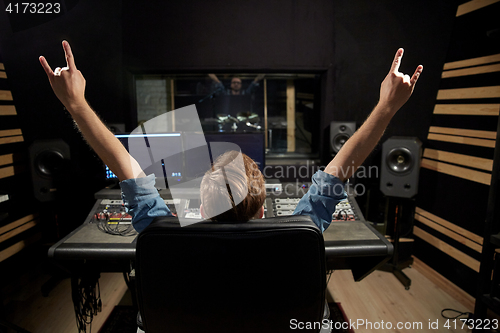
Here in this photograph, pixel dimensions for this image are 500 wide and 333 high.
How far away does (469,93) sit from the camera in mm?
2438

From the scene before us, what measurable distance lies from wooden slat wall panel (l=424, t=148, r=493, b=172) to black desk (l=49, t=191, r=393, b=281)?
1283 mm

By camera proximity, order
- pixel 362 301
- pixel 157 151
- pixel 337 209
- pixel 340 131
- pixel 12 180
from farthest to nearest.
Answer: pixel 340 131
pixel 12 180
pixel 362 301
pixel 157 151
pixel 337 209

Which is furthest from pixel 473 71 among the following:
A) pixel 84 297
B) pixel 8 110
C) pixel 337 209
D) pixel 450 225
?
pixel 8 110

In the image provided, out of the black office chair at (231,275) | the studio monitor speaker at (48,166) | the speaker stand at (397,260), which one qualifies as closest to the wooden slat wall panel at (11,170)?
the studio monitor speaker at (48,166)

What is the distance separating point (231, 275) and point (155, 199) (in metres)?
0.33

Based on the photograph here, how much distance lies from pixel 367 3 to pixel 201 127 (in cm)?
218

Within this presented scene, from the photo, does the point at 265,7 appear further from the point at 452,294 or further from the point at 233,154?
the point at 452,294

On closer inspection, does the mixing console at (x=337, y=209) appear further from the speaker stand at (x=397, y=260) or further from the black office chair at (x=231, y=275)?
the black office chair at (x=231, y=275)

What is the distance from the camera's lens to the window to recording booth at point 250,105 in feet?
11.4

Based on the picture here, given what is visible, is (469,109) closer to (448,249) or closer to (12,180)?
(448,249)

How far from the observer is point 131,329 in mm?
2037

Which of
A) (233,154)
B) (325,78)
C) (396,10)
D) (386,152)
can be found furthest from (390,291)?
(396,10)

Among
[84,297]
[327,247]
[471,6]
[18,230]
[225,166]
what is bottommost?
[84,297]

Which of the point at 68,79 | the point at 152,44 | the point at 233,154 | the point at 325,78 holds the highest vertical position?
the point at 152,44
